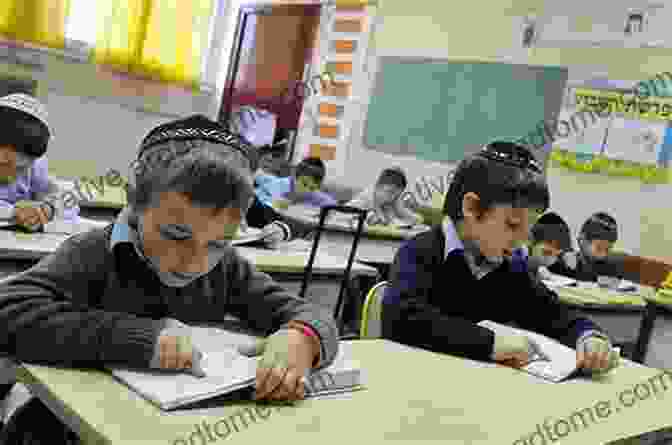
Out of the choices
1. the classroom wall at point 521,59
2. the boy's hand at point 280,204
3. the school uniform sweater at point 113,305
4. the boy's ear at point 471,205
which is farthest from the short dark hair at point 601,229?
the school uniform sweater at point 113,305

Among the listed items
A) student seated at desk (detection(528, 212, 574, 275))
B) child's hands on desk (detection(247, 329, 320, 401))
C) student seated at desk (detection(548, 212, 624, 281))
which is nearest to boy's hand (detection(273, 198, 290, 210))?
student seated at desk (detection(528, 212, 574, 275))

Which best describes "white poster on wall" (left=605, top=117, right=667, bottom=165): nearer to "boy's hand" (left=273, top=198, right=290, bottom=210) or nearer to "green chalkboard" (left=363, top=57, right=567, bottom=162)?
"green chalkboard" (left=363, top=57, right=567, bottom=162)

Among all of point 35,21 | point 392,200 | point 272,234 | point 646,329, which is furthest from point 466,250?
point 35,21

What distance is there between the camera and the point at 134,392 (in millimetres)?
851

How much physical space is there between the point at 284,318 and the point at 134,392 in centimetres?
36

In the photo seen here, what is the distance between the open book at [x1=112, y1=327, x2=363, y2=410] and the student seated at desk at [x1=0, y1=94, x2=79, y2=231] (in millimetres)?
1289

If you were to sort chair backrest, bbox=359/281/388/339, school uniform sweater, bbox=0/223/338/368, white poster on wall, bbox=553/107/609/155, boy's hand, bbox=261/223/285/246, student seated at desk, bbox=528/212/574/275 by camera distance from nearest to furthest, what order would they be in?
school uniform sweater, bbox=0/223/338/368 < chair backrest, bbox=359/281/388/339 < boy's hand, bbox=261/223/285/246 < student seated at desk, bbox=528/212/574/275 < white poster on wall, bbox=553/107/609/155

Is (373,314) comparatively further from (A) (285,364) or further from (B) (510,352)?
(A) (285,364)

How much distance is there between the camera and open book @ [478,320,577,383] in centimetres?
136

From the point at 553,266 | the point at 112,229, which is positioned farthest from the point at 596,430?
the point at 553,266

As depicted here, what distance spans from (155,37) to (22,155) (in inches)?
143

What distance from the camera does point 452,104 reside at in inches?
209

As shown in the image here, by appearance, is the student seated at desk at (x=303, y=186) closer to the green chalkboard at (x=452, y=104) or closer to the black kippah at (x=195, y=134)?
the green chalkboard at (x=452, y=104)

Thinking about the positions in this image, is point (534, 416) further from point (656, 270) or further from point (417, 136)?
point (417, 136)
